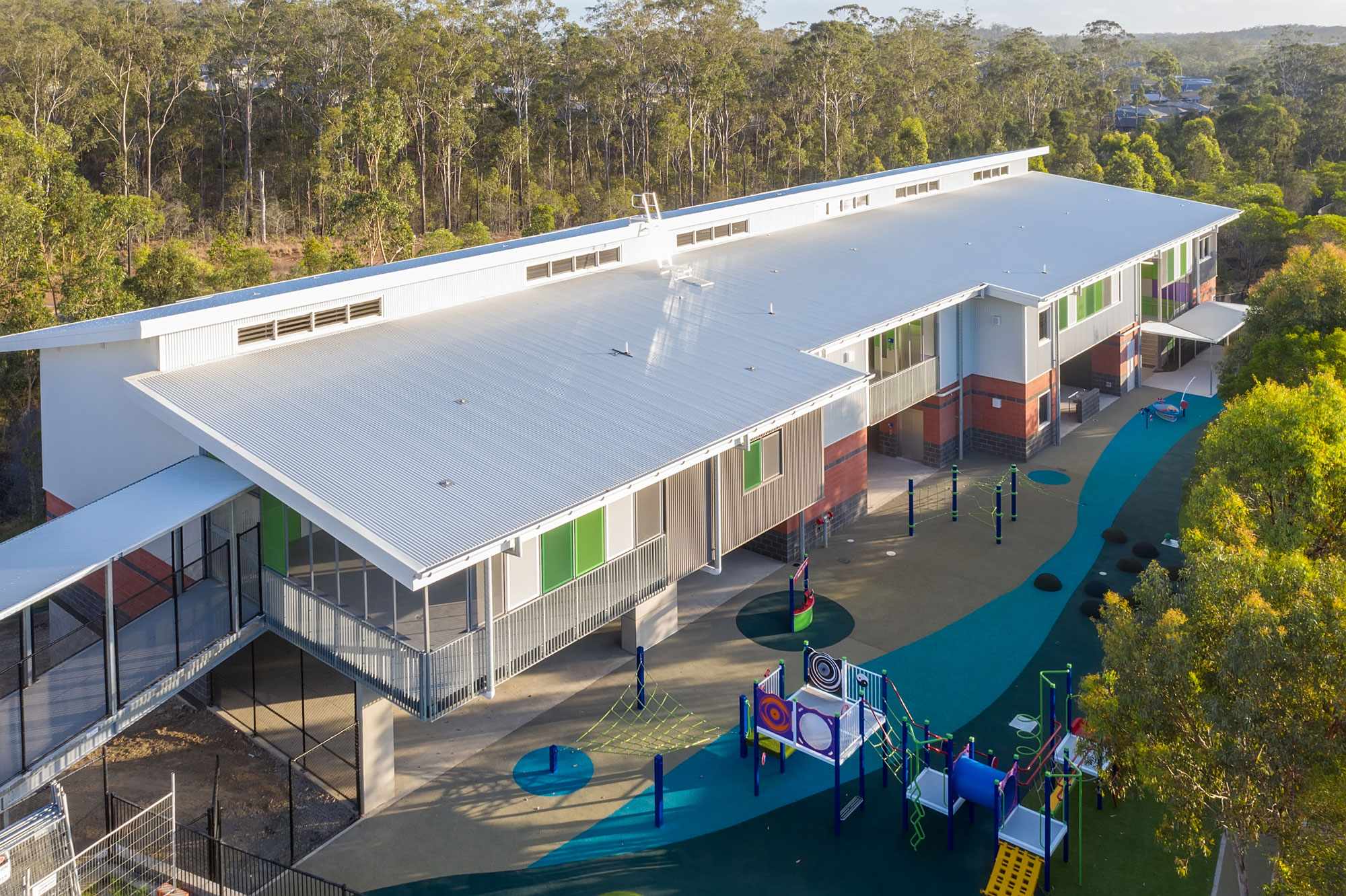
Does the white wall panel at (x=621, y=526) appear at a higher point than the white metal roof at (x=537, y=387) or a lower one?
lower

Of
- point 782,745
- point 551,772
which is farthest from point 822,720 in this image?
point 551,772

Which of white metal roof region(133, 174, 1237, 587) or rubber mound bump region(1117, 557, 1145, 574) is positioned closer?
white metal roof region(133, 174, 1237, 587)

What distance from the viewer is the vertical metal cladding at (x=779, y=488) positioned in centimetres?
2219

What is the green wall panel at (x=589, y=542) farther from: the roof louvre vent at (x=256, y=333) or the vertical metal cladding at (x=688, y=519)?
the roof louvre vent at (x=256, y=333)

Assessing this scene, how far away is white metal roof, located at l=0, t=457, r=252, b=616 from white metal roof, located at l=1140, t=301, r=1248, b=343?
112ft

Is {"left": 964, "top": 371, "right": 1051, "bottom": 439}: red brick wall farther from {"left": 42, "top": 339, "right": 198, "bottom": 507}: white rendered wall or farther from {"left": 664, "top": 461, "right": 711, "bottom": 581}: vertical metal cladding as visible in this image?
{"left": 42, "top": 339, "right": 198, "bottom": 507}: white rendered wall

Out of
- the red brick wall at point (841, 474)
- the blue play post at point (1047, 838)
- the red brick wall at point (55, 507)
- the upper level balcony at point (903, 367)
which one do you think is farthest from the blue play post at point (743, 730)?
the red brick wall at point (55, 507)

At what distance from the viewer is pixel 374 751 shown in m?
17.9

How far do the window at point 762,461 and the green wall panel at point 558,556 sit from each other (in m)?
4.73

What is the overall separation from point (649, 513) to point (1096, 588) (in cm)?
1143

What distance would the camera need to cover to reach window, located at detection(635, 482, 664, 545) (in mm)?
20422

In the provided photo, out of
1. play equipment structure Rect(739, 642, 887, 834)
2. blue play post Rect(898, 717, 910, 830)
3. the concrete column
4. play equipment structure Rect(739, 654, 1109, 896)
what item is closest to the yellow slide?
play equipment structure Rect(739, 654, 1109, 896)

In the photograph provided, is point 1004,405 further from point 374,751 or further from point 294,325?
point 374,751

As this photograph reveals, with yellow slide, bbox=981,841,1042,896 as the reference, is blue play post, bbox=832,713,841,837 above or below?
above
